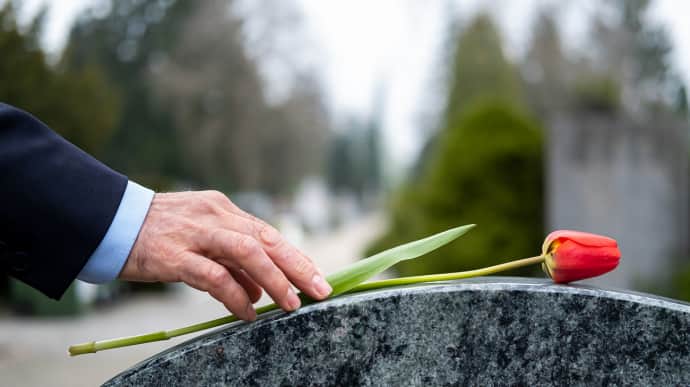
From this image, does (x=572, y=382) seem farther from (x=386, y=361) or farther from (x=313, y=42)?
(x=313, y=42)

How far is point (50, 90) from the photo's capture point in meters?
10.9

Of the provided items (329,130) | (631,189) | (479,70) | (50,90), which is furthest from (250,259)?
(329,130)

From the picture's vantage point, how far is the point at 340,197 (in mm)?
50875

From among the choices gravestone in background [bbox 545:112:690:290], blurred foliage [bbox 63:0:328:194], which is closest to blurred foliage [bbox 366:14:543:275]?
gravestone in background [bbox 545:112:690:290]

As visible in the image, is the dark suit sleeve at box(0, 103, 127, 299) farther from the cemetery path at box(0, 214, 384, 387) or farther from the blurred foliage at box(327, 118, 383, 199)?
the blurred foliage at box(327, 118, 383, 199)

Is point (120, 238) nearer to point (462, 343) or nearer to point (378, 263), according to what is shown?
point (378, 263)

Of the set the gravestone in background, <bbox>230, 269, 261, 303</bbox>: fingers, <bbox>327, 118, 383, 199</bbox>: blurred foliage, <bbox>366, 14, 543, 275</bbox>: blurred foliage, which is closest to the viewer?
<bbox>230, 269, 261, 303</bbox>: fingers

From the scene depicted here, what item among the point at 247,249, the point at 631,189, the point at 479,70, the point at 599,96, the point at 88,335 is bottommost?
the point at 88,335

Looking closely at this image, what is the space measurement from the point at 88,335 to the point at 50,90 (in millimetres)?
4093

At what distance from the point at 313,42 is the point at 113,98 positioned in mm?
12095

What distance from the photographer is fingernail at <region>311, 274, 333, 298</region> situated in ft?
3.94

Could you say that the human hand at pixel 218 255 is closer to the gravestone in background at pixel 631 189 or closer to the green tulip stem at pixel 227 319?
the green tulip stem at pixel 227 319

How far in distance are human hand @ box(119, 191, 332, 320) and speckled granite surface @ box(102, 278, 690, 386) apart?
5cm

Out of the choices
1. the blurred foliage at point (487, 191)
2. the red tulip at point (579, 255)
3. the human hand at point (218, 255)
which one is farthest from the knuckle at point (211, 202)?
the blurred foliage at point (487, 191)
